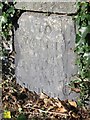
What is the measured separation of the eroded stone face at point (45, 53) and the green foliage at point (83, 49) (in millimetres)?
96

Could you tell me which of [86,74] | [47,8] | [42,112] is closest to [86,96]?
[86,74]

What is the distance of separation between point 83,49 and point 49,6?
55 cm

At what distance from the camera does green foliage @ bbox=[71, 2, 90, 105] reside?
3008mm

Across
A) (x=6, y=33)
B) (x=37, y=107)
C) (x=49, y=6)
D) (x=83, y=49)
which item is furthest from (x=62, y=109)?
(x=6, y=33)

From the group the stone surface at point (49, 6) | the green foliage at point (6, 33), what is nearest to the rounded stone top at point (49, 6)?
the stone surface at point (49, 6)

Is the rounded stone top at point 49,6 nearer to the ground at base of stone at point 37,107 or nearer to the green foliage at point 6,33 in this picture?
the green foliage at point 6,33

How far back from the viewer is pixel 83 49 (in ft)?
10.1

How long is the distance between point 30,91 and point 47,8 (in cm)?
91

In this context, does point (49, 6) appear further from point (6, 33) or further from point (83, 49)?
point (6, 33)

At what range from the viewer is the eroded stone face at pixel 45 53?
3.28m

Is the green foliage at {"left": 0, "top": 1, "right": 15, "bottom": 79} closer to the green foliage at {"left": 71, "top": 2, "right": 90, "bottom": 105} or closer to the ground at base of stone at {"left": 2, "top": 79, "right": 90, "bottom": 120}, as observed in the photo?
the ground at base of stone at {"left": 2, "top": 79, "right": 90, "bottom": 120}

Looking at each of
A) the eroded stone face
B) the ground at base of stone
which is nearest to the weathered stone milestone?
the eroded stone face

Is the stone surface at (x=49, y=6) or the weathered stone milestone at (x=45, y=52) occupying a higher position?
the stone surface at (x=49, y=6)

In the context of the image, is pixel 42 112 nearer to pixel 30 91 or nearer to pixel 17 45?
pixel 30 91
